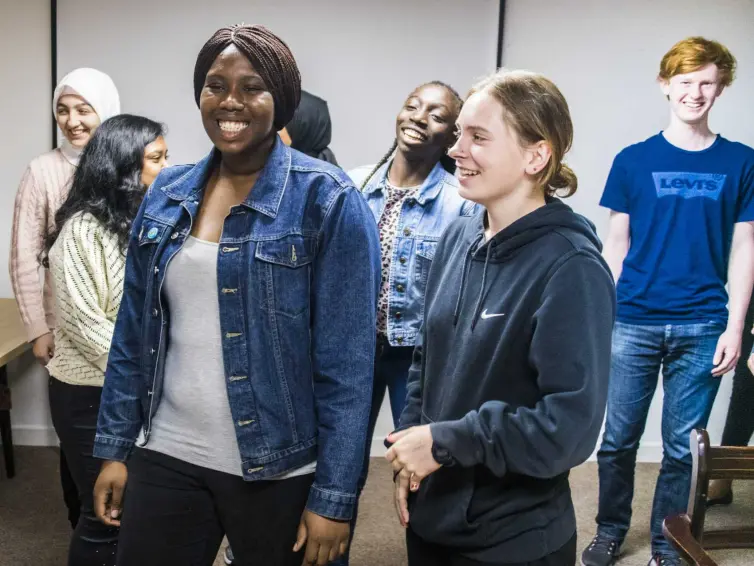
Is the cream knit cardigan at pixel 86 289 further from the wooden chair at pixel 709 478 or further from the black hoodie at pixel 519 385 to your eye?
the wooden chair at pixel 709 478

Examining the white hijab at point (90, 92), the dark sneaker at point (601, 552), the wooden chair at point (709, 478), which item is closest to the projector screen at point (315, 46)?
the white hijab at point (90, 92)

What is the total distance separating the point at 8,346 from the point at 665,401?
7.30 feet

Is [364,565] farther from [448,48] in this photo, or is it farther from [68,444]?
[448,48]

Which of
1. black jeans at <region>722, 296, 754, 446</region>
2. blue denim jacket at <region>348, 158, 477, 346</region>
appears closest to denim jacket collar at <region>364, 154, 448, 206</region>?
blue denim jacket at <region>348, 158, 477, 346</region>

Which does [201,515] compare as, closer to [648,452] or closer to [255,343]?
[255,343]

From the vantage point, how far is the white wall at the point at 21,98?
3.38m

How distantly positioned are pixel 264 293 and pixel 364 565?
1.64 m

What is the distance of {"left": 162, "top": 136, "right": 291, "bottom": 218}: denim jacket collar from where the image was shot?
4.54 feet

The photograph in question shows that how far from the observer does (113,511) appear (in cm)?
154

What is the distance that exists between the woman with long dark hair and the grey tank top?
69cm

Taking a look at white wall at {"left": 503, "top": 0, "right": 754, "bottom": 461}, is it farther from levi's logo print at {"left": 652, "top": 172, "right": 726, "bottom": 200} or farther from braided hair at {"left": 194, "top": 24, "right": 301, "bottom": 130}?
braided hair at {"left": 194, "top": 24, "right": 301, "bottom": 130}

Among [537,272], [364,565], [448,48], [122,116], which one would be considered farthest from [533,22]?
[537,272]

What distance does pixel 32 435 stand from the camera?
3645mm

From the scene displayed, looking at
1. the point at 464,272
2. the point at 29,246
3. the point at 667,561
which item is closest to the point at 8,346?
the point at 29,246
